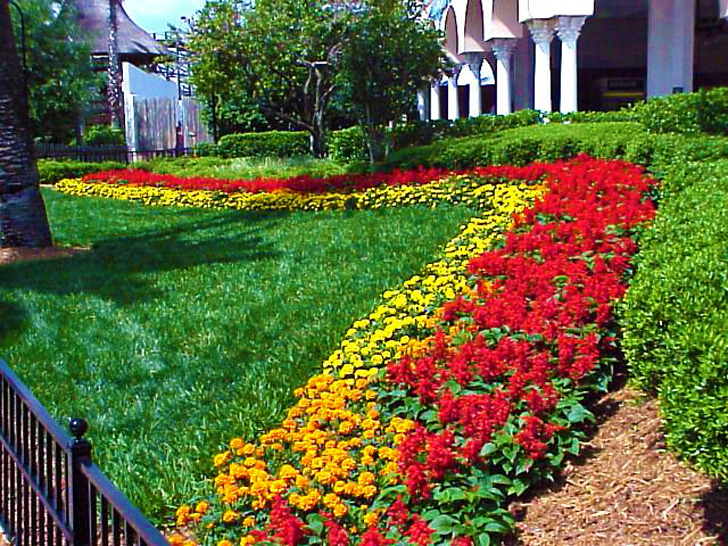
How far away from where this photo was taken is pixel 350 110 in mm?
18188

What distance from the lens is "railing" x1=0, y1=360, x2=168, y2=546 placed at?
2.20 metres

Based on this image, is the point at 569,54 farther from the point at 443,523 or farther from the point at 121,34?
the point at 121,34

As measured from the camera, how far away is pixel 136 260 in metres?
8.86

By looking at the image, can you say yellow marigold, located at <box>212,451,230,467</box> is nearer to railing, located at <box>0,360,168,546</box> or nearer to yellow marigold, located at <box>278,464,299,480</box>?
yellow marigold, located at <box>278,464,299,480</box>

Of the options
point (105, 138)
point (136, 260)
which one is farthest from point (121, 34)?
point (136, 260)

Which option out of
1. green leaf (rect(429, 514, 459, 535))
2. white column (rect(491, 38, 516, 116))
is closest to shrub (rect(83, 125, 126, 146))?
white column (rect(491, 38, 516, 116))

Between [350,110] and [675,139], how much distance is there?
371 inches

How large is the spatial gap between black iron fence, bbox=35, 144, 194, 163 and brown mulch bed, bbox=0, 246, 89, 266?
51.7 feet

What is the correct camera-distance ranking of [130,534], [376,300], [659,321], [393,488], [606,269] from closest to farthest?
[130,534] < [659,321] < [393,488] < [606,269] < [376,300]

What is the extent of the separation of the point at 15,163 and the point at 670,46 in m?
13.4

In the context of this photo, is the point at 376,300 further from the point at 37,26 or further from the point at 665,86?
the point at 37,26

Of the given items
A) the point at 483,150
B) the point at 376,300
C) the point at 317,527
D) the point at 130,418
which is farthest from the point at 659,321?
the point at 483,150

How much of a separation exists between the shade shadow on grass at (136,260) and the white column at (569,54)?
354 inches

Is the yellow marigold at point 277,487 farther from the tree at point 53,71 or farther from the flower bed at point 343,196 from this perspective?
the tree at point 53,71
